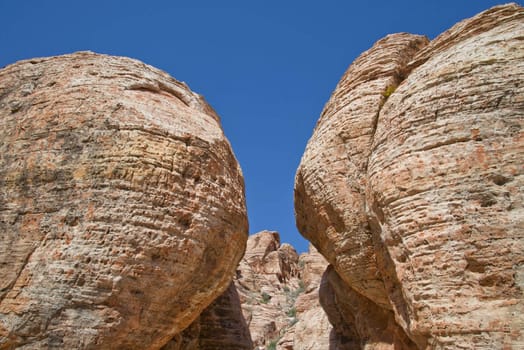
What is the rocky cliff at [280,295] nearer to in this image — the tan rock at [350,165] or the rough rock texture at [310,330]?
the rough rock texture at [310,330]

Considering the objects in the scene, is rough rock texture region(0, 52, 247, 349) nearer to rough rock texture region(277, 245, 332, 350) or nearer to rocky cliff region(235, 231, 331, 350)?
rough rock texture region(277, 245, 332, 350)

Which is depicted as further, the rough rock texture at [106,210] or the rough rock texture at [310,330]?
the rough rock texture at [310,330]

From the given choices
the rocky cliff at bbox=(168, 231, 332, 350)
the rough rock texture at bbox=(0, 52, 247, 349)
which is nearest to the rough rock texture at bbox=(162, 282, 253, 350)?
the rocky cliff at bbox=(168, 231, 332, 350)

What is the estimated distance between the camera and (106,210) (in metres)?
6.81

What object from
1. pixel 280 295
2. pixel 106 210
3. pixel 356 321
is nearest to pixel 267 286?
pixel 280 295

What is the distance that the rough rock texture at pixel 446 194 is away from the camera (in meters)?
5.77

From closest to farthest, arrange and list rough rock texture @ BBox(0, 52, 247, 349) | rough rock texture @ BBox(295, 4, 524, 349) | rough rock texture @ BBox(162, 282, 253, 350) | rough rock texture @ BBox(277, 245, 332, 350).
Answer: rough rock texture @ BBox(295, 4, 524, 349), rough rock texture @ BBox(0, 52, 247, 349), rough rock texture @ BBox(162, 282, 253, 350), rough rock texture @ BBox(277, 245, 332, 350)

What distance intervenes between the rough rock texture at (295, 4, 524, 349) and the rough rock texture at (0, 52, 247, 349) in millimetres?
2355

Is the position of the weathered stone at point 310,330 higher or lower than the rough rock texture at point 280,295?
lower

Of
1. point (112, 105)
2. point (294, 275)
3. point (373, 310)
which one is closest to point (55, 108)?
point (112, 105)

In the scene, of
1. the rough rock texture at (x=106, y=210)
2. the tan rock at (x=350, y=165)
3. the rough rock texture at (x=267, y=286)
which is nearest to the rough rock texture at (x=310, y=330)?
the rough rock texture at (x=267, y=286)

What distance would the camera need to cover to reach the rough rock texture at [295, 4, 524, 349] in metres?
5.77

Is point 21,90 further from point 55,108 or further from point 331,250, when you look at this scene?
point 331,250

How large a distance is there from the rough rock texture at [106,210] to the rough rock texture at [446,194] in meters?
2.36
